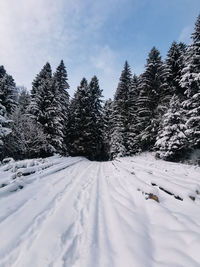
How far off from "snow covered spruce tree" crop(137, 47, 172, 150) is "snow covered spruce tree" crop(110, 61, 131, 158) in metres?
2.32

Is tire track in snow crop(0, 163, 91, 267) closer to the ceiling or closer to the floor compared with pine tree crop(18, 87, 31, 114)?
closer to the floor

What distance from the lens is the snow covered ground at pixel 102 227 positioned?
5.21 ft

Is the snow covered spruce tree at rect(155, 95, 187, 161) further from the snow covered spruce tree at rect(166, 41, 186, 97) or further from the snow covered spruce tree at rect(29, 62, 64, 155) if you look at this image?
the snow covered spruce tree at rect(29, 62, 64, 155)

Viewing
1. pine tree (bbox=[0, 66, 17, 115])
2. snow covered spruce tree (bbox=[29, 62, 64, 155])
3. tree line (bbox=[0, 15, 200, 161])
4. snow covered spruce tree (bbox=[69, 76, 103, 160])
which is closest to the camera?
tree line (bbox=[0, 15, 200, 161])

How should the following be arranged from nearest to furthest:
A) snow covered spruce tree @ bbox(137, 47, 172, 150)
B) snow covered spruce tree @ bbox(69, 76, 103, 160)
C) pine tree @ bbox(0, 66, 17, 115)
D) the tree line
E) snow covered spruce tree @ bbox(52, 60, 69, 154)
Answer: the tree line, pine tree @ bbox(0, 66, 17, 115), snow covered spruce tree @ bbox(137, 47, 172, 150), snow covered spruce tree @ bbox(52, 60, 69, 154), snow covered spruce tree @ bbox(69, 76, 103, 160)

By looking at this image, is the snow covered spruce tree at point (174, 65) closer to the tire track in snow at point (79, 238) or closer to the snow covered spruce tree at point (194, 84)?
the snow covered spruce tree at point (194, 84)

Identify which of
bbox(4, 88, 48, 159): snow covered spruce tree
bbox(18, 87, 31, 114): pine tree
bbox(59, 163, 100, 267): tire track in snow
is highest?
bbox(18, 87, 31, 114): pine tree

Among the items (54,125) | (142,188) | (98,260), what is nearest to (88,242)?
(98,260)

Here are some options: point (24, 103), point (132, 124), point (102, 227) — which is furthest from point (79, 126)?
point (102, 227)

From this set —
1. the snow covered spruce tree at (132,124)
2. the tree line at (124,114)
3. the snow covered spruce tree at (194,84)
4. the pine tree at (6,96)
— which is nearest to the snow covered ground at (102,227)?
the tree line at (124,114)

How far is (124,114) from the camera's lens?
22.0 metres

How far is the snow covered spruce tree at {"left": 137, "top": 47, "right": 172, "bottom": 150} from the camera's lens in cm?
1698

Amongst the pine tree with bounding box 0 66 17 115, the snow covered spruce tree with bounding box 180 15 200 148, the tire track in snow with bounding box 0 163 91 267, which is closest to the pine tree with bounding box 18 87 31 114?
the pine tree with bounding box 0 66 17 115

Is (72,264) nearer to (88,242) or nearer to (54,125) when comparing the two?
(88,242)
